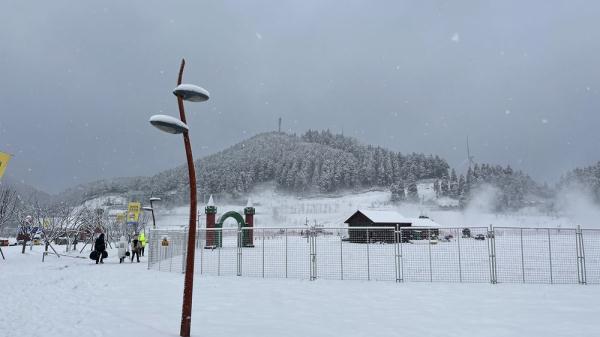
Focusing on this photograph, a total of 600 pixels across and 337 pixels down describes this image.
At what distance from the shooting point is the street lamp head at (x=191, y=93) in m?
7.26

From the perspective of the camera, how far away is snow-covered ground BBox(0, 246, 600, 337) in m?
8.26

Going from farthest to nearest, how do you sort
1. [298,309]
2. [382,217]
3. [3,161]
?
[382,217] → [3,161] → [298,309]

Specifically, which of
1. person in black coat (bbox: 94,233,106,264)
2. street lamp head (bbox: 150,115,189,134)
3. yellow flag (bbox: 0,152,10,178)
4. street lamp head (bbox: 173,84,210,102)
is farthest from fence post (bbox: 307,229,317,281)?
yellow flag (bbox: 0,152,10,178)

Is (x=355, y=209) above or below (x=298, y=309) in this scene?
above

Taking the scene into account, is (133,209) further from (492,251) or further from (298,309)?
(492,251)

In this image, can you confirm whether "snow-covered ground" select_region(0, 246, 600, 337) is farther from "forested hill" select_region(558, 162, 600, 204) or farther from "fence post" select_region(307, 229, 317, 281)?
"forested hill" select_region(558, 162, 600, 204)

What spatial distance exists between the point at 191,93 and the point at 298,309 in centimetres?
591

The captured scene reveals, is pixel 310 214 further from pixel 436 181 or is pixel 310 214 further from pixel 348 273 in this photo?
pixel 348 273

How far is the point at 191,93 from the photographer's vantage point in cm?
734

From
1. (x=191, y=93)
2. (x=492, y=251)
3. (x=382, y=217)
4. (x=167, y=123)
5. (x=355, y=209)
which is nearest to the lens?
(x=167, y=123)

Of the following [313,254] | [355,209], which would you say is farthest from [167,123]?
[355,209]

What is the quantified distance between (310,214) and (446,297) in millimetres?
147726

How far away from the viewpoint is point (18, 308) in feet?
33.2

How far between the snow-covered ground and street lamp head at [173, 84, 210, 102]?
4325 mm
